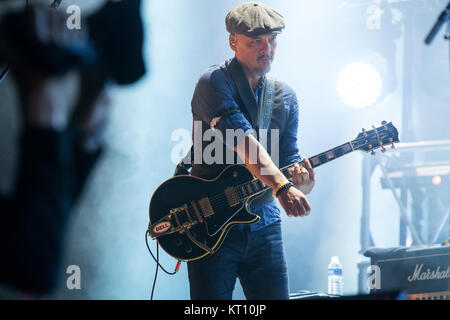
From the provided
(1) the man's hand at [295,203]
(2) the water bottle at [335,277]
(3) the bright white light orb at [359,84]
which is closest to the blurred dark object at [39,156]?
(1) the man's hand at [295,203]

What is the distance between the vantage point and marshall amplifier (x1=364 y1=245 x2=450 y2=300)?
313 centimetres

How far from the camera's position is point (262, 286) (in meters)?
2.40

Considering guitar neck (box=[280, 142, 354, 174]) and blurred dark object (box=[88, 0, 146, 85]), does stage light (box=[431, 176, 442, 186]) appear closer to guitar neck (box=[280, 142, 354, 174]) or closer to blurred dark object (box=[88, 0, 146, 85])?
guitar neck (box=[280, 142, 354, 174])

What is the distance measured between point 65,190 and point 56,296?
3912mm

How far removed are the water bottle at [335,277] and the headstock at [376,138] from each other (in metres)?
Answer: 1.93

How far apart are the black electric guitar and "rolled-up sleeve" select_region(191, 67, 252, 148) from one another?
0.23m

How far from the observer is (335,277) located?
14.6ft

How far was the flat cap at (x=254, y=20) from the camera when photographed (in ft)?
8.30

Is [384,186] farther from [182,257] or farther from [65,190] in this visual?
[65,190]

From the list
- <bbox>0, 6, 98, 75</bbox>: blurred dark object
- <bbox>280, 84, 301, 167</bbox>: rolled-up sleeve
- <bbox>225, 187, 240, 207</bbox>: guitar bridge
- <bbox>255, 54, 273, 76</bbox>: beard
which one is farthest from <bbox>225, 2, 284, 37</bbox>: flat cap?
<bbox>0, 6, 98, 75</bbox>: blurred dark object

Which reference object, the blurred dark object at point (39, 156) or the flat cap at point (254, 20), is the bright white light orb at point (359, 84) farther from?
the blurred dark object at point (39, 156)
